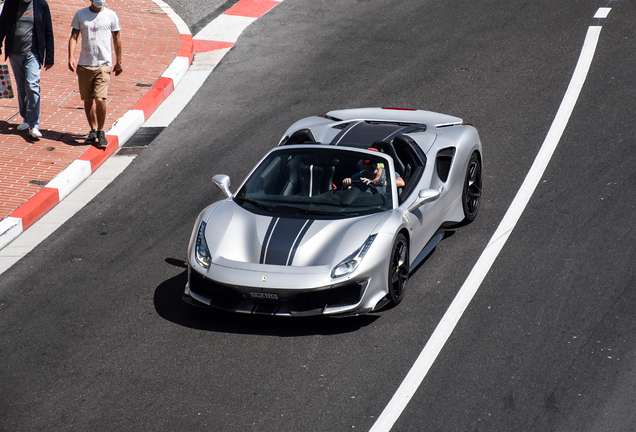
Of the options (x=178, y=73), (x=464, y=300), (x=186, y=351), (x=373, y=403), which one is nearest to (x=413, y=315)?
(x=464, y=300)

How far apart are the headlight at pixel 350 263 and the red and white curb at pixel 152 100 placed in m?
3.95

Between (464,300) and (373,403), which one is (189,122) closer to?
(464,300)

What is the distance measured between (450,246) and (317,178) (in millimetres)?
1559

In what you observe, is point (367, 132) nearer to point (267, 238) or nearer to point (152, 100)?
point (267, 238)

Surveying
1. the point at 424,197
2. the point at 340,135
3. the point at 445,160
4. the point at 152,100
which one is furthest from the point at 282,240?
the point at 152,100

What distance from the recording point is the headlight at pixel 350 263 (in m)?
6.27

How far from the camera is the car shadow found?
6465 mm

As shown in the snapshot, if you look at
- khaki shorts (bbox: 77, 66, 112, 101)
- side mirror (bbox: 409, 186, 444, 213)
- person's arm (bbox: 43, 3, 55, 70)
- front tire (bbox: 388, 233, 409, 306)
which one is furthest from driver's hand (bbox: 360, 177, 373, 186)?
person's arm (bbox: 43, 3, 55, 70)

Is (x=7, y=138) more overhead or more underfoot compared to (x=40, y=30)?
more underfoot

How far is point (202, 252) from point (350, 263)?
1.26m

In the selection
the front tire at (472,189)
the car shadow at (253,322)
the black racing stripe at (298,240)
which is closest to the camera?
the black racing stripe at (298,240)

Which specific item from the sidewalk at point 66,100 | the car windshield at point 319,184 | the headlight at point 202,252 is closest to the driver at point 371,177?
the car windshield at point 319,184

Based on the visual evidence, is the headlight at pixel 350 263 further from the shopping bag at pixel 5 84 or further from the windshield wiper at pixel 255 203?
the shopping bag at pixel 5 84

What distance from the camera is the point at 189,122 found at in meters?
11.2
